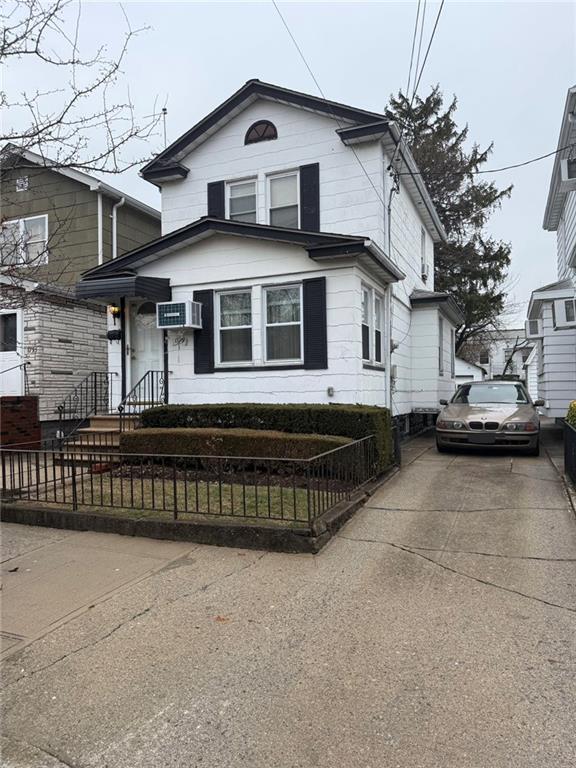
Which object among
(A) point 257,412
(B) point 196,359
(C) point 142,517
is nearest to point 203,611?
A: (C) point 142,517

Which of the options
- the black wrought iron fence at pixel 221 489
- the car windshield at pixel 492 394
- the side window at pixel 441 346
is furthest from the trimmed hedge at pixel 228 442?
the side window at pixel 441 346

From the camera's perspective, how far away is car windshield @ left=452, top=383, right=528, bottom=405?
10.9 meters

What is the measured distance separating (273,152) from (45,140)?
8.09m

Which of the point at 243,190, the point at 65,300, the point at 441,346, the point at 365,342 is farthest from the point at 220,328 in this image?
the point at 441,346

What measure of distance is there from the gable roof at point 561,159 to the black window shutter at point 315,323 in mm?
5728

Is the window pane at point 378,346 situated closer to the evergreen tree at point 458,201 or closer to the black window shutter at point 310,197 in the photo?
the black window shutter at point 310,197

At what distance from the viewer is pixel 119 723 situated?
2.73 meters

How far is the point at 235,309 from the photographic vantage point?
10.7m

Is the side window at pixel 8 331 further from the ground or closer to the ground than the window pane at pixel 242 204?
closer to the ground

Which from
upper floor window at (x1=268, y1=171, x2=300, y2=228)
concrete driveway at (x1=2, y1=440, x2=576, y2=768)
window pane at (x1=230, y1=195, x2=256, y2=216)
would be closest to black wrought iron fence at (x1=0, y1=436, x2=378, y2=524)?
concrete driveway at (x1=2, y1=440, x2=576, y2=768)

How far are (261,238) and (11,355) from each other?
7.24 metres

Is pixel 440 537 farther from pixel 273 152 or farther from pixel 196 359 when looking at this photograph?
pixel 273 152

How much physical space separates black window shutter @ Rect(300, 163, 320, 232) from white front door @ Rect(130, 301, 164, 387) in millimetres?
3844

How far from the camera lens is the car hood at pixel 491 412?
10.0m
